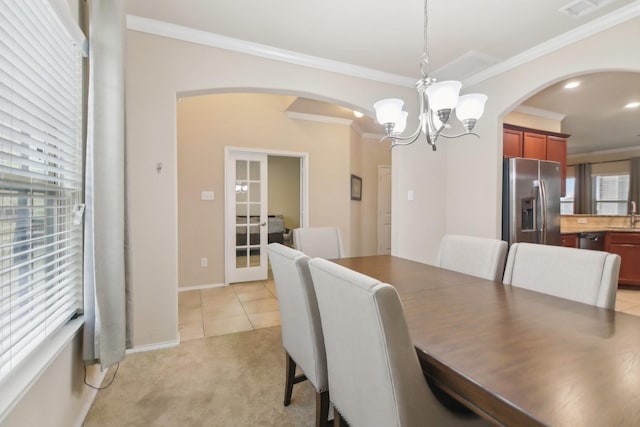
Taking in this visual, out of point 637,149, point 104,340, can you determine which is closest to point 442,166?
point 104,340

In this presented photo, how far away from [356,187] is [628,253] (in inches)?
158

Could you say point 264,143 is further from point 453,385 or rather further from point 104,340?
point 453,385

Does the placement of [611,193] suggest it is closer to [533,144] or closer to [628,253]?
[628,253]

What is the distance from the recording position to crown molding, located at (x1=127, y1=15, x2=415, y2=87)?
7.76 ft

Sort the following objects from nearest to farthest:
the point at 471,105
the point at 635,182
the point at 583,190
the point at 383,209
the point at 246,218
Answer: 1. the point at 471,105
2. the point at 246,218
3. the point at 383,209
4. the point at 635,182
5. the point at 583,190

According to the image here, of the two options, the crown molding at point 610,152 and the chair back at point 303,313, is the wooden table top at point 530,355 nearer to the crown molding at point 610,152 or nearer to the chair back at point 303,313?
the chair back at point 303,313

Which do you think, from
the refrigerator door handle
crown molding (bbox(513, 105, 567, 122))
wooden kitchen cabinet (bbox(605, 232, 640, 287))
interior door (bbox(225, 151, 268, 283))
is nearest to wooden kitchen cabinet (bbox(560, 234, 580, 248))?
wooden kitchen cabinet (bbox(605, 232, 640, 287))

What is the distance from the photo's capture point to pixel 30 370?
3.59ft

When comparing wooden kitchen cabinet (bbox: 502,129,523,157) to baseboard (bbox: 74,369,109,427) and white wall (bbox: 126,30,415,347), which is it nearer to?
white wall (bbox: 126,30,415,347)

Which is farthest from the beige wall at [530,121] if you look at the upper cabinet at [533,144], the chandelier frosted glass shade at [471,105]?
the chandelier frosted glass shade at [471,105]

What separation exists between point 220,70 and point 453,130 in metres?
2.66

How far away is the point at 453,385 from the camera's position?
34.3 inches

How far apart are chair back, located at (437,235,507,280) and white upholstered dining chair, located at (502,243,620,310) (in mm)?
123

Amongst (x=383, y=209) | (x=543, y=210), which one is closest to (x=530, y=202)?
(x=543, y=210)
